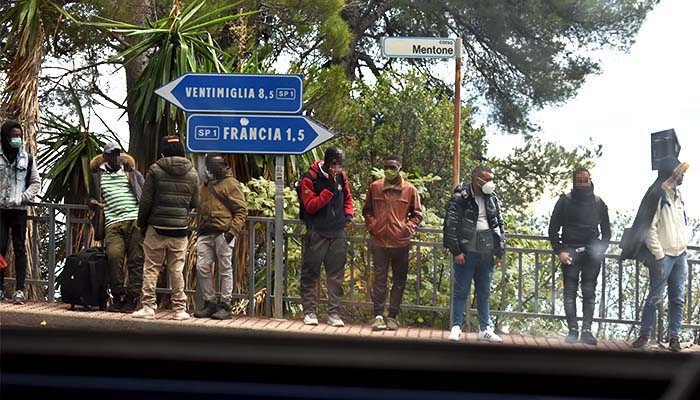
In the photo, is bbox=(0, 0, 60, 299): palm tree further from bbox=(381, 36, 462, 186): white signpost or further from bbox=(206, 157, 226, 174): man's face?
bbox=(381, 36, 462, 186): white signpost

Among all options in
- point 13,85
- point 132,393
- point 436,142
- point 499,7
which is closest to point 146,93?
point 13,85

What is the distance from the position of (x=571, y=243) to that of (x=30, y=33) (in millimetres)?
6695

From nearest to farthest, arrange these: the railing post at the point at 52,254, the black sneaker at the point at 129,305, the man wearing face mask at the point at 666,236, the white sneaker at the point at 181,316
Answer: the man wearing face mask at the point at 666,236
the white sneaker at the point at 181,316
the black sneaker at the point at 129,305
the railing post at the point at 52,254

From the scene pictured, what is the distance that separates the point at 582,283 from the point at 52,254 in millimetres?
4970

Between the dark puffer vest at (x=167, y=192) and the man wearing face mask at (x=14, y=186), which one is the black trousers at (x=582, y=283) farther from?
the man wearing face mask at (x=14, y=186)

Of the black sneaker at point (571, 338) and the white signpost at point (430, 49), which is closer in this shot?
the black sneaker at point (571, 338)

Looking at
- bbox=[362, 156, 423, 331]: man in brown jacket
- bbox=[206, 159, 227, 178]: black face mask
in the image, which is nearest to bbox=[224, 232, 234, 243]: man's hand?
bbox=[206, 159, 227, 178]: black face mask

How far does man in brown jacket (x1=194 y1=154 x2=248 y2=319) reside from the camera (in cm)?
871

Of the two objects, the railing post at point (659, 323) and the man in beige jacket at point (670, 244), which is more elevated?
the man in beige jacket at point (670, 244)

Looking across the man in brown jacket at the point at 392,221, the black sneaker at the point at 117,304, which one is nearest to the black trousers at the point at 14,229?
the black sneaker at the point at 117,304

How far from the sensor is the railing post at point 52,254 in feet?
32.4

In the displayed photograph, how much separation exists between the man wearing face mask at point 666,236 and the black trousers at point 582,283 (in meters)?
0.39

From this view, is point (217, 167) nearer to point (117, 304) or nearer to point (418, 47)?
point (117, 304)

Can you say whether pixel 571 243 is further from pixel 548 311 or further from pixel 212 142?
pixel 212 142
